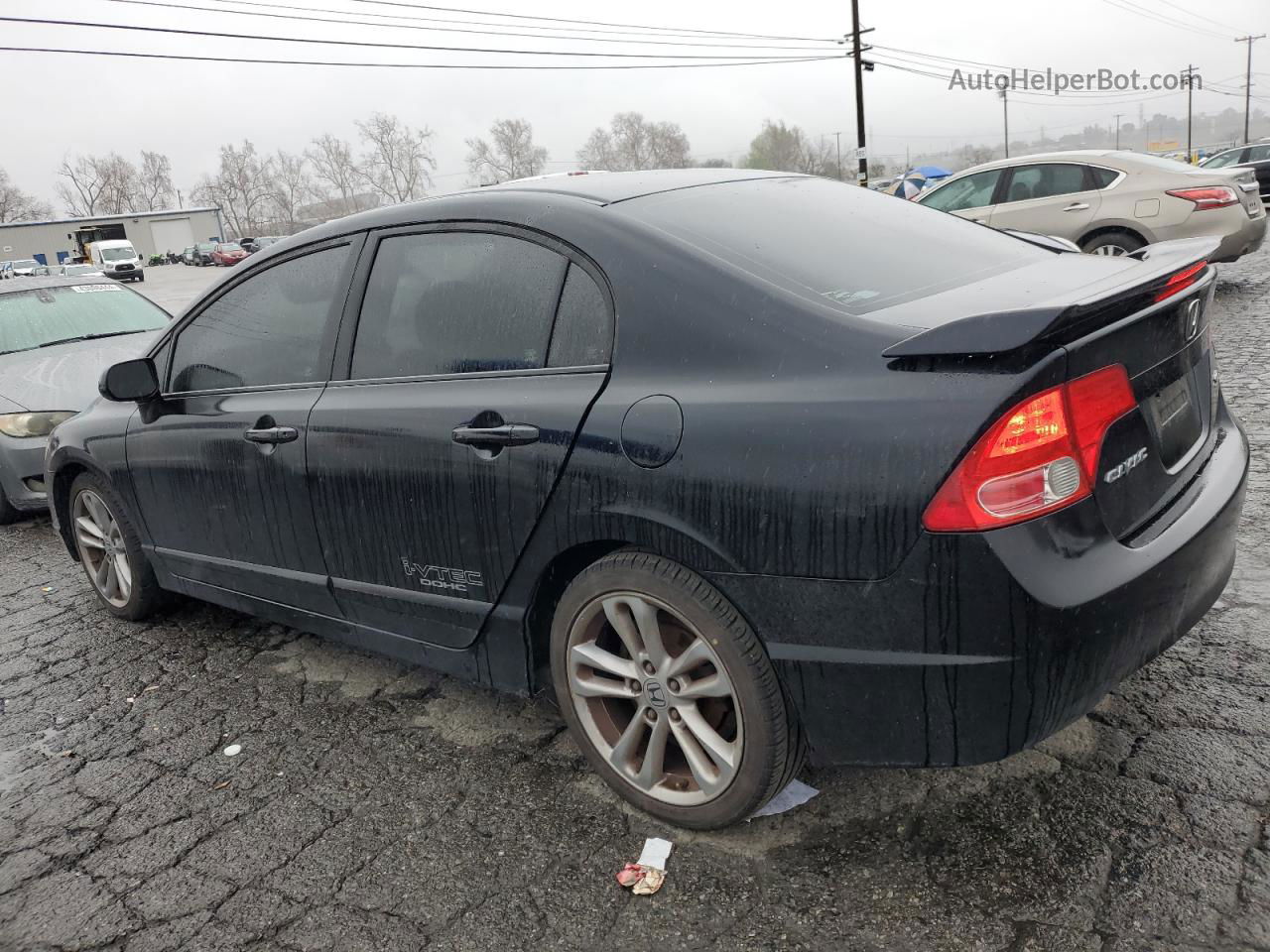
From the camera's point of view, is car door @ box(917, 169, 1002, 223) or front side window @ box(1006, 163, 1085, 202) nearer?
front side window @ box(1006, 163, 1085, 202)

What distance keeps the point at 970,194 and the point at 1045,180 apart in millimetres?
891

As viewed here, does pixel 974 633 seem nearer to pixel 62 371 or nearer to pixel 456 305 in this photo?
pixel 456 305

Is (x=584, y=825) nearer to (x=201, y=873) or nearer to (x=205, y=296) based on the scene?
(x=201, y=873)

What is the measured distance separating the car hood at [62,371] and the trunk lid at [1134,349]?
6016 millimetres

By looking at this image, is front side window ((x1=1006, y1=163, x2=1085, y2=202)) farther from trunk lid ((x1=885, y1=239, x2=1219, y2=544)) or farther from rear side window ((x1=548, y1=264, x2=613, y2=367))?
rear side window ((x1=548, y1=264, x2=613, y2=367))

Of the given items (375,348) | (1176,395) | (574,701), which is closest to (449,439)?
(375,348)

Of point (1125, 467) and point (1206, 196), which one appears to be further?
point (1206, 196)

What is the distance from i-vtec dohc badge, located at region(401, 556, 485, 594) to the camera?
2656 mm

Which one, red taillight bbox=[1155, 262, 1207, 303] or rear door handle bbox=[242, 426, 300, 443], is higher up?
red taillight bbox=[1155, 262, 1207, 303]

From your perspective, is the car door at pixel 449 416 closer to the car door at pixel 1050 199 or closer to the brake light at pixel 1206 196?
the car door at pixel 1050 199

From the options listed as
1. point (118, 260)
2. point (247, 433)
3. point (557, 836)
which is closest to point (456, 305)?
point (247, 433)

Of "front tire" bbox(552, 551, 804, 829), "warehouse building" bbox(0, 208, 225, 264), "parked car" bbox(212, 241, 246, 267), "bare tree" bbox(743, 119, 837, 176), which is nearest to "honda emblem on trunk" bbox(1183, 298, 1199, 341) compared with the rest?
A: "front tire" bbox(552, 551, 804, 829)

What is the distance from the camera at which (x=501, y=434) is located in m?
2.47

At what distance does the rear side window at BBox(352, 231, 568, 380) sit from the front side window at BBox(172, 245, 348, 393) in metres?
0.22
